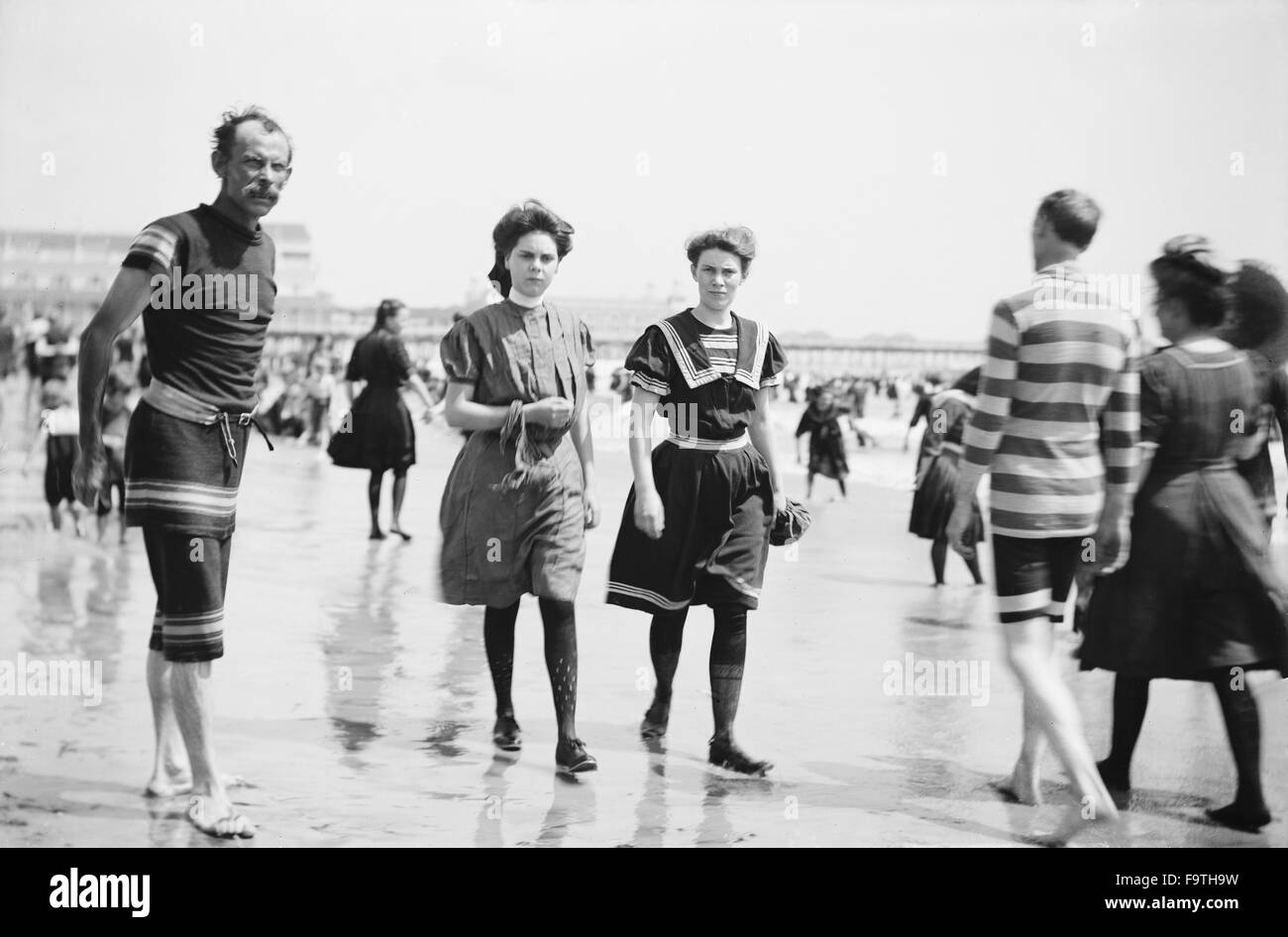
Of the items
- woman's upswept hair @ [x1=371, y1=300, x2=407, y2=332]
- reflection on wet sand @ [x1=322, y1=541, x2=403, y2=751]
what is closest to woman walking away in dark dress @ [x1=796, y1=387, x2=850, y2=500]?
woman's upswept hair @ [x1=371, y1=300, x2=407, y2=332]

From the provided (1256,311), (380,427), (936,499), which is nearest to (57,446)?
(380,427)

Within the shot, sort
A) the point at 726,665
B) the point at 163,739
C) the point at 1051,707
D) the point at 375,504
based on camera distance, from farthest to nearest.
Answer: the point at 375,504 → the point at 726,665 → the point at 163,739 → the point at 1051,707

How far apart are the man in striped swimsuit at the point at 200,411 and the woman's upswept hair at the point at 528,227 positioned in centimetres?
89

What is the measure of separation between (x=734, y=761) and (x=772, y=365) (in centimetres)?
139

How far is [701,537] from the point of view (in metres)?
5.32

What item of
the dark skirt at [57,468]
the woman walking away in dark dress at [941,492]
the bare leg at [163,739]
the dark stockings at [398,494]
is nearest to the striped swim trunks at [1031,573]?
the bare leg at [163,739]

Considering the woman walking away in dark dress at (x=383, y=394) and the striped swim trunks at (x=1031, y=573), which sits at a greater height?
the woman walking away in dark dress at (x=383, y=394)

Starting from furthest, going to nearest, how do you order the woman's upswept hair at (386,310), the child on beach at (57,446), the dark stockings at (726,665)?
1. the child on beach at (57,446)
2. the woman's upswept hair at (386,310)
3. the dark stockings at (726,665)

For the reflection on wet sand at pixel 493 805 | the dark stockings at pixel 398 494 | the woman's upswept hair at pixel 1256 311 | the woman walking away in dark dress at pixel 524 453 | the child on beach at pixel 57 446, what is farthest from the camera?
the dark stockings at pixel 398 494

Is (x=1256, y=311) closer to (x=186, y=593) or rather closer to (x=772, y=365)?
(x=772, y=365)

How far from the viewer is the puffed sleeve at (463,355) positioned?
203 inches

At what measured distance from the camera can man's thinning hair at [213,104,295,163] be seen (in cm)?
446

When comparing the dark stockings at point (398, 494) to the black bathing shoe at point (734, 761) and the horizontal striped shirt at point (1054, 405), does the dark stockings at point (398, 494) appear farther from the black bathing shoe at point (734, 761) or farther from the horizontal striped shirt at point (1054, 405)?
the horizontal striped shirt at point (1054, 405)

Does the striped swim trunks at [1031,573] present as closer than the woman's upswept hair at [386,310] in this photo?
Yes
